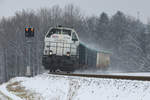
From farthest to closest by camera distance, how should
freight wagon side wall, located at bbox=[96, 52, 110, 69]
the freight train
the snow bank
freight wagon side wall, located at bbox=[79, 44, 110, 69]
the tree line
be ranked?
the tree line → freight wagon side wall, located at bbox=[96, 52, 110, 69] → freight wagon side wall, located at bbox=[79, 44, 110, 69] → the freight train → the snow bank

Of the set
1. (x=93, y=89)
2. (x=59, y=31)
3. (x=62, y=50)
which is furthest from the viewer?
(x=59, y=31)

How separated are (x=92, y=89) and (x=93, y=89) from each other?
3.2 inches

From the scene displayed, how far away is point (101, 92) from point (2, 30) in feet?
230

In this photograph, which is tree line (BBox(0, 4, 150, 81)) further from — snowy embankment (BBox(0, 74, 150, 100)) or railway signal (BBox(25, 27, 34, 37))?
snowy embankment (BBox(0, 74, 150, 100))

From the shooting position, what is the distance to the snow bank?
9.95m

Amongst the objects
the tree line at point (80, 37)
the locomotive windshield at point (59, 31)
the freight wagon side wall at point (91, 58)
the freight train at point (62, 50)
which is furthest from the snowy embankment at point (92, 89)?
the tree line at point (80, 37)

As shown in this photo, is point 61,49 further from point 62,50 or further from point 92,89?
point 92,89

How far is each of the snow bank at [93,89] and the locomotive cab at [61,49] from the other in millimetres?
4027

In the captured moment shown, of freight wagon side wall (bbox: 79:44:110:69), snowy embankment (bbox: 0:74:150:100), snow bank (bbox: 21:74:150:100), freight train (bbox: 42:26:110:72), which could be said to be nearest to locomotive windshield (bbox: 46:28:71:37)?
freight train (bbox: 42:26:110:72)

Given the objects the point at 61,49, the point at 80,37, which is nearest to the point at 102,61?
the point at 61,49

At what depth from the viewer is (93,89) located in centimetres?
1197

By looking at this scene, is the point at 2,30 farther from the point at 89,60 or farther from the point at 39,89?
the point at 39,89

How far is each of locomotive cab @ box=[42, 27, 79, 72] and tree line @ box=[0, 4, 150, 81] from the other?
2524cm

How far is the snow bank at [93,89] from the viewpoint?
32.7 feet
